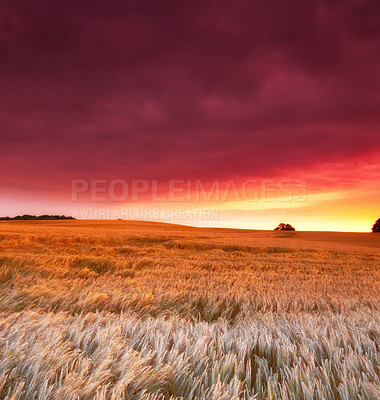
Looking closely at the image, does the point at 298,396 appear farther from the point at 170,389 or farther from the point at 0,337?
the point at 0,337

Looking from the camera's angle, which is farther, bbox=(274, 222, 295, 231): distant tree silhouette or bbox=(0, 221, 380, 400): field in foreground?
bbox=(274, 222, 295, 231): distant tree silhouette

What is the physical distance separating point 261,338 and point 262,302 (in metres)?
1.76

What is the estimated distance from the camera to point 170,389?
1256 millimetres

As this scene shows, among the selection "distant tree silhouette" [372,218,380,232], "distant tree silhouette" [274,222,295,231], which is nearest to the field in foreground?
"distant tree silhouette" [274,222,295,231]

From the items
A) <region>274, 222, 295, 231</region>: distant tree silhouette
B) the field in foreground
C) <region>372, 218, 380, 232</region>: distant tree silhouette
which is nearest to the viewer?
the field in foreground

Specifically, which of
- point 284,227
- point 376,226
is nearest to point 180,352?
point 284,227

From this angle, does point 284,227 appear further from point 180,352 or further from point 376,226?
point 180,352

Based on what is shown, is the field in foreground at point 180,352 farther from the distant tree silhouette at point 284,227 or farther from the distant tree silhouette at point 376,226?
the distant tree silhouette at point 376,226

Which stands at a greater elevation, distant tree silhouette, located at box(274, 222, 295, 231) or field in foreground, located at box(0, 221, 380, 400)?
distant tree silhouette, located at box(274, 222, 295, 231)

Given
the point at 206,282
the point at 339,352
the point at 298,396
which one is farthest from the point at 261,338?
the point at 206,282

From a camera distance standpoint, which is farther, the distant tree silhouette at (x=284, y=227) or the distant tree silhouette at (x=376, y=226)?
the distant tree silhouette at (x=284, y=227)

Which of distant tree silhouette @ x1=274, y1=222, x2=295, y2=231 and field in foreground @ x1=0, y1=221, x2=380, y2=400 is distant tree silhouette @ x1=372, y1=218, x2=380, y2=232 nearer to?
distant tree silhouette @ x1=274, y1=222, x2=295, y2=231

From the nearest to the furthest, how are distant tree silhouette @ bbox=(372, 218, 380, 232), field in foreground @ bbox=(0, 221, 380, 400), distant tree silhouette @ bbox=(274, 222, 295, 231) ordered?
field in foreground @ bbox=(0, 221, 380, 400) < distant tree silhouette @ bbox=(372, 218, 380, 232) < distant tree silhouette @ bbox=(274, 222, 295, 231)

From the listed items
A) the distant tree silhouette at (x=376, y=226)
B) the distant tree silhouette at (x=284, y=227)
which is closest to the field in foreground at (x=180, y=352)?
the distant tree silhouette at (x=284, y=227)
